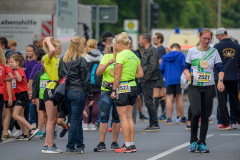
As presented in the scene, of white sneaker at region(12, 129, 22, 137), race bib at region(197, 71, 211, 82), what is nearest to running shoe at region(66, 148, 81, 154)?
race bib at region(197, 71, 211, 82)

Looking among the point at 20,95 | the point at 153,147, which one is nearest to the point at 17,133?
the point at 20,95

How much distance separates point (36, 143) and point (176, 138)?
260 cm

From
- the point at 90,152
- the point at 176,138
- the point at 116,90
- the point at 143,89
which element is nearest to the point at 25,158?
the point at 90,152

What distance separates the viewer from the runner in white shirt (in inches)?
386

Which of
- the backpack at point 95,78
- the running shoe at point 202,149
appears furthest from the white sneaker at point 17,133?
the running shoe at point 202,149

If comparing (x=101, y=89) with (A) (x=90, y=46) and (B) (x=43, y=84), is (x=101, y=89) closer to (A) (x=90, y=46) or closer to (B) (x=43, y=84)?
(B) (x=43, y=84)

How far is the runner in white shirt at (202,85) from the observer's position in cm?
980

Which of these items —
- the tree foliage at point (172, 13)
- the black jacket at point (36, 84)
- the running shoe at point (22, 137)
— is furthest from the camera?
the tree foliage at point (172, 13)

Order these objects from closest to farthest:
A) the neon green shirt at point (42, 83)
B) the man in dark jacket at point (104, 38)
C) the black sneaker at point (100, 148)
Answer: the black sneaker at point (100, 148) → the neon green shirt at point (42, 83) → the man in dark jacket at point (104, 38)

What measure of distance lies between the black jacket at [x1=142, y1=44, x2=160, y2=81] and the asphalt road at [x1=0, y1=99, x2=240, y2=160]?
1167 millimetres

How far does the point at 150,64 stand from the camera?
1344 centimetres

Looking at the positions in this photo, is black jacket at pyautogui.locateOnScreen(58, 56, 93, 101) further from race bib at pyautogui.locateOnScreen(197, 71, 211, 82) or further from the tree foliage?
the tree foliage

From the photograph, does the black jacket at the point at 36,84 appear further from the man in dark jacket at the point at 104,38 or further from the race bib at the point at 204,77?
the race bib at the point at 204,77

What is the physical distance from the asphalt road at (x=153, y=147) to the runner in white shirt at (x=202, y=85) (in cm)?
30
